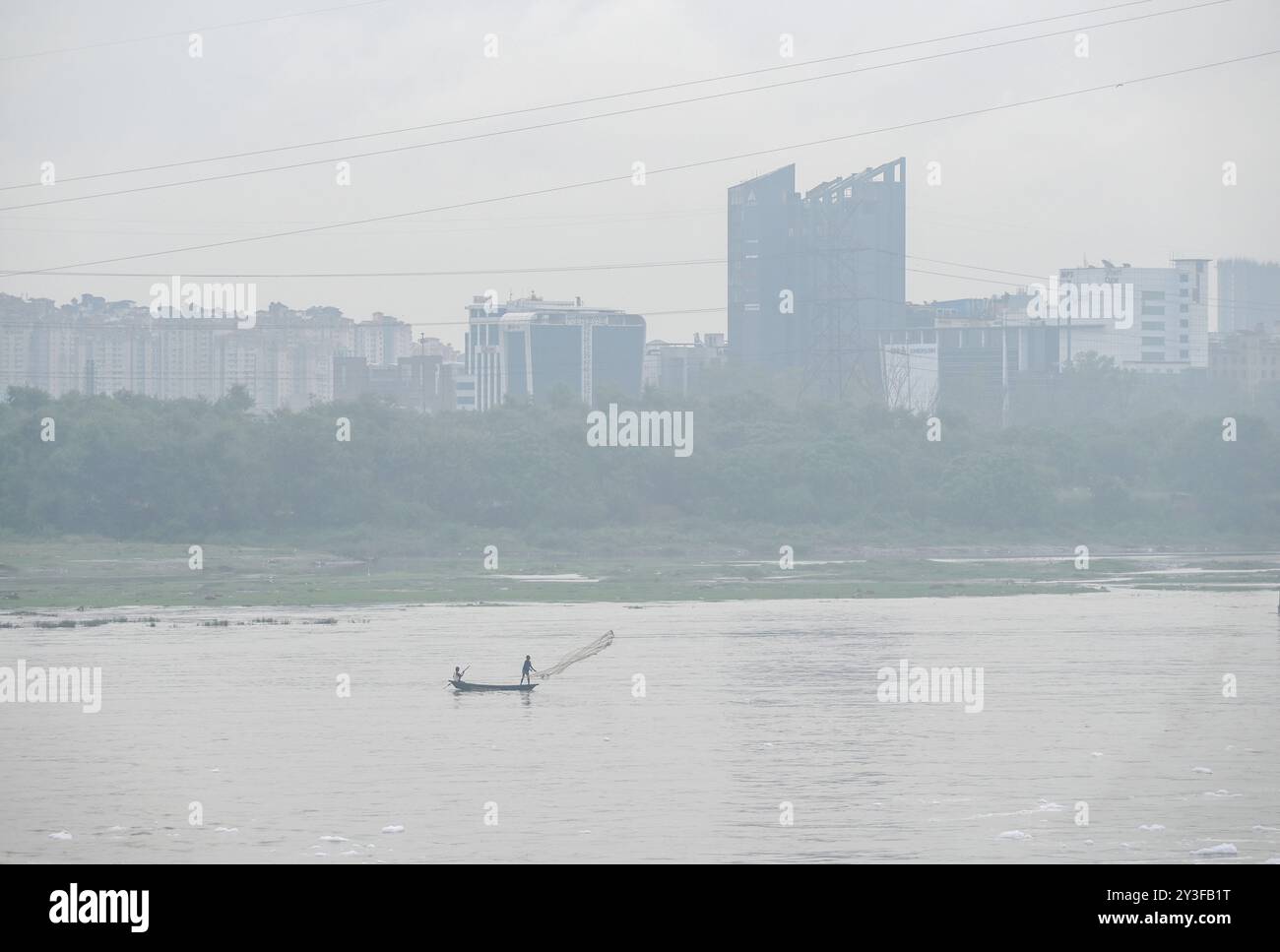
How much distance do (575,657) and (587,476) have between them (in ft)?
225

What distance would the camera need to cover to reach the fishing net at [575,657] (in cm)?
5817

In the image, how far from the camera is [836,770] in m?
43.2

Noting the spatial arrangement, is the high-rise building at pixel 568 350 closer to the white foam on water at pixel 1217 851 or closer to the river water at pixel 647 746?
the river water at pixel 647 746

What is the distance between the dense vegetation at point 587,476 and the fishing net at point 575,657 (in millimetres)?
57684

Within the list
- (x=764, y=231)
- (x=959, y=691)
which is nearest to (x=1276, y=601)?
(x=959, y=691)

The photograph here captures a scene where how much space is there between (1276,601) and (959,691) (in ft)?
119

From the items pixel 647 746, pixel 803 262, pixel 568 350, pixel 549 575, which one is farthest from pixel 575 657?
pixel 568 350

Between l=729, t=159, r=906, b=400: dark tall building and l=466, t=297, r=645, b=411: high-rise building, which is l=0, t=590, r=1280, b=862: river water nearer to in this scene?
l=729, t=159, r=906, b=400: dark tall building

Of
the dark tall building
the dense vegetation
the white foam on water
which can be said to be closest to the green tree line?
the dense vegetation

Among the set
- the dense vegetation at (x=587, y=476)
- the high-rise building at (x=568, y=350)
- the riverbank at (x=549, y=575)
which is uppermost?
the high-rise building at (x=568, y=350)

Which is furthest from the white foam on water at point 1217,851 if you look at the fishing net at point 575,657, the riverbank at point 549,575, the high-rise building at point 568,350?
the high-rise building at point 568,350

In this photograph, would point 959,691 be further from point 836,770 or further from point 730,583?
point 730,583

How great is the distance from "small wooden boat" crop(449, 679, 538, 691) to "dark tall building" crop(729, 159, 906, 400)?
384ft

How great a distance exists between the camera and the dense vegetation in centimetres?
11938
